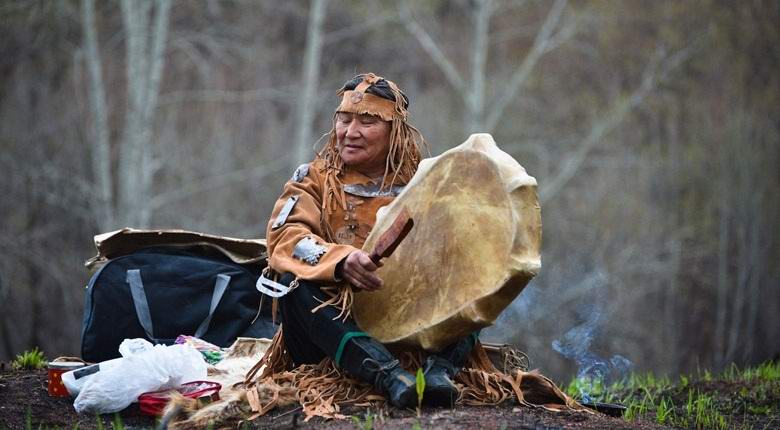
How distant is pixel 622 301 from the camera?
18891 millimetres

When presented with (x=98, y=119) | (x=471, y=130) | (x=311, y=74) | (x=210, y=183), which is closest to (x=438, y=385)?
(x=98, y=119)

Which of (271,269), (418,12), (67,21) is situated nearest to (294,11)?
(418,12)

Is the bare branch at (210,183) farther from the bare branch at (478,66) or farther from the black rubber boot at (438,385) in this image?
the black rubber boot at (438,385)

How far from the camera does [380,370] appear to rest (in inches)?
148

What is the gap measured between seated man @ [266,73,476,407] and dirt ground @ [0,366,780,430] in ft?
0.41

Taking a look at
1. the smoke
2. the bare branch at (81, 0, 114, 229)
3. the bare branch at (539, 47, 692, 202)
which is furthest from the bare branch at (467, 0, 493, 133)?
the smoke

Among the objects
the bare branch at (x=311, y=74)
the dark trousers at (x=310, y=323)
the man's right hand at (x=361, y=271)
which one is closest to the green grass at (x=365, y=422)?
the dark trousers at (x=310, y=323)

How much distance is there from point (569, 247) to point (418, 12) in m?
5.17

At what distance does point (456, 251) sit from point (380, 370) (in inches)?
21.3

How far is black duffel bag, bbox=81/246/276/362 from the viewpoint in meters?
5.08

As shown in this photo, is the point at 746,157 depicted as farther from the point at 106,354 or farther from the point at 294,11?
the point at 106,354

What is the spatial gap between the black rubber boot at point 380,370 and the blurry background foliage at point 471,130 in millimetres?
10451

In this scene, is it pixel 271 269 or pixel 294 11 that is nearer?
pixel 271 269

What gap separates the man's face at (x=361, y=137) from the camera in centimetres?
431
